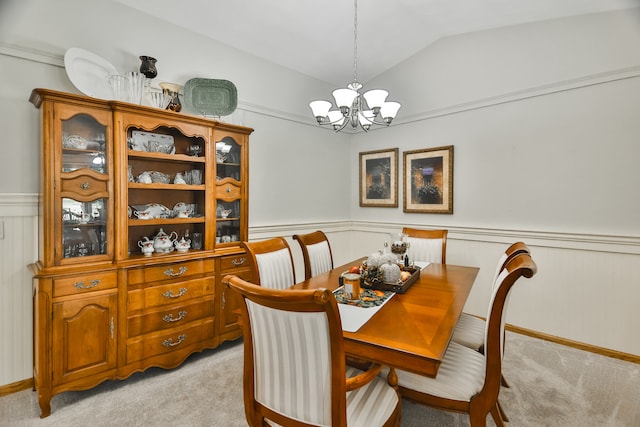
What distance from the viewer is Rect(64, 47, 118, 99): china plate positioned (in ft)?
7.19

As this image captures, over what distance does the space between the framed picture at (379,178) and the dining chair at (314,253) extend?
1.64 metres

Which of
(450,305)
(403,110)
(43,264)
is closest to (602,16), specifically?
(403,110)

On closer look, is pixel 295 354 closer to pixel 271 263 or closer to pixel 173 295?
pixel 271 263

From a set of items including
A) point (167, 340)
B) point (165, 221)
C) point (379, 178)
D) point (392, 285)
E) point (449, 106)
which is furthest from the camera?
point (379, 178)

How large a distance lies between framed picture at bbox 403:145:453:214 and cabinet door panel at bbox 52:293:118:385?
10.4ft

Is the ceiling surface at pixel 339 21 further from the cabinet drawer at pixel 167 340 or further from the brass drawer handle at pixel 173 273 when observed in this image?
the cabinet drawer at pixel 167 340

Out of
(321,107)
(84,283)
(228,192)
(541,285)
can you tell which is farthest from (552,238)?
(84,283)

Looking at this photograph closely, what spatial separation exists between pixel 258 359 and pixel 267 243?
3.56ft

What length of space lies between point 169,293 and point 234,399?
0.90m

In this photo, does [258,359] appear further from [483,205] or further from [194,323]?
[483,205]

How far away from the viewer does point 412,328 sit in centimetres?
138

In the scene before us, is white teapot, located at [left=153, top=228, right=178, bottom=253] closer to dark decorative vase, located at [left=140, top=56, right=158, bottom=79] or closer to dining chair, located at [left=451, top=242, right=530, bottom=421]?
dark decorative vase, located at [left=140, top=56, right=158, bottom=79]

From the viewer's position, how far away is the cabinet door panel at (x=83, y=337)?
193cm

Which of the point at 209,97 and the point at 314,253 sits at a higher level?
the point at 209,97
